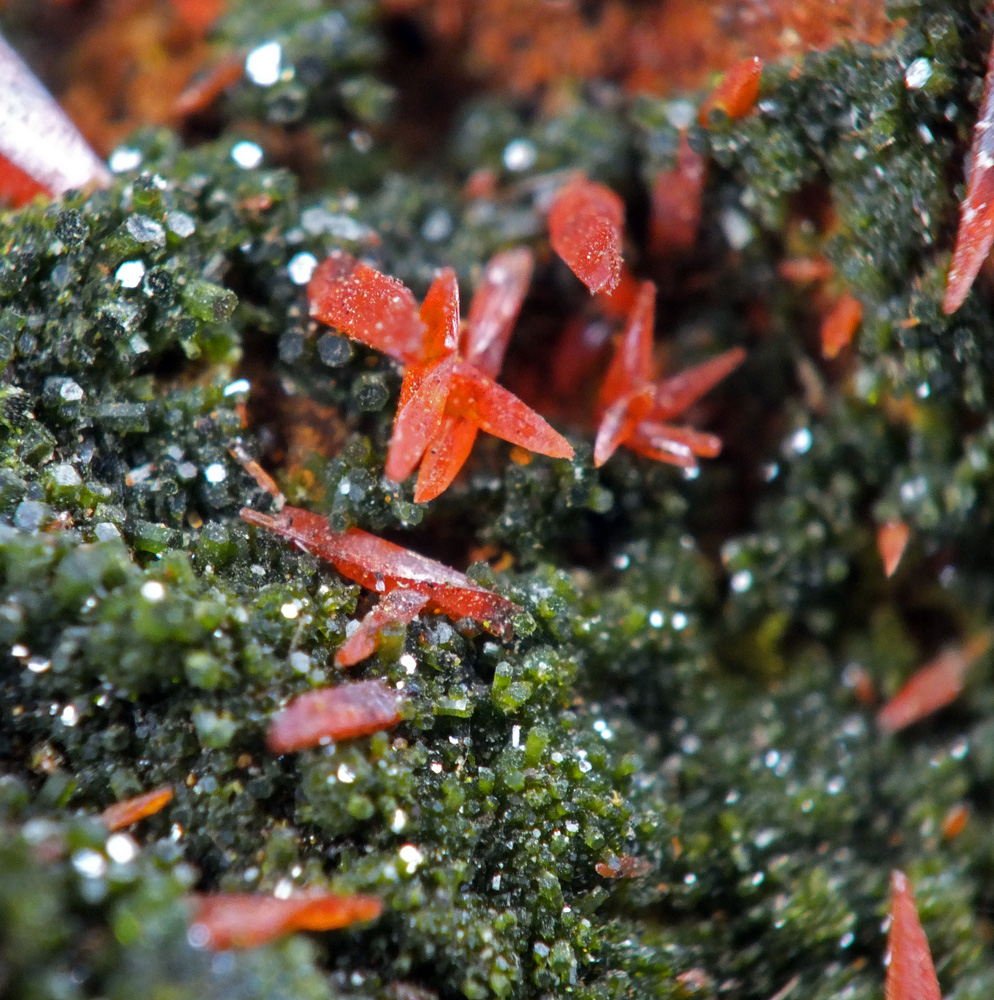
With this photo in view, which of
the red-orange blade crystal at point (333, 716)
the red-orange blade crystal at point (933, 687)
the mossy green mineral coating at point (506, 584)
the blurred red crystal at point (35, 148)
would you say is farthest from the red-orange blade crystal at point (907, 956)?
the blurred red crystal at point (35, 148)

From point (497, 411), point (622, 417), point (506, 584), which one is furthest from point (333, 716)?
point (622, 417)

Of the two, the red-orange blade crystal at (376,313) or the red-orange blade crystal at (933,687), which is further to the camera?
the red-orange blade crystal at (933,687)

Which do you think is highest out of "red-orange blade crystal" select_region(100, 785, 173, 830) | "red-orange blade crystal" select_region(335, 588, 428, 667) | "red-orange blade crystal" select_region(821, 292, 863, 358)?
"red-orange blade crystal" select_region(100, 785, 173, 830)

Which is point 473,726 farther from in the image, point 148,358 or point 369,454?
point 148,358

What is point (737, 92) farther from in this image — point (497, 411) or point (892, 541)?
point (892, 541)

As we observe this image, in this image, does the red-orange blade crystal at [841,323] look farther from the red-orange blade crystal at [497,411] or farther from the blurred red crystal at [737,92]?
the red-orange blade crystal at [497,411]

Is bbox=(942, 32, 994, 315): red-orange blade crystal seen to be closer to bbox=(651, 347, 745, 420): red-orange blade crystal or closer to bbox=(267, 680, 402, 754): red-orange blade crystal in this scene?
bbox=(651, 347, 745, 420): red-orange blade crystal

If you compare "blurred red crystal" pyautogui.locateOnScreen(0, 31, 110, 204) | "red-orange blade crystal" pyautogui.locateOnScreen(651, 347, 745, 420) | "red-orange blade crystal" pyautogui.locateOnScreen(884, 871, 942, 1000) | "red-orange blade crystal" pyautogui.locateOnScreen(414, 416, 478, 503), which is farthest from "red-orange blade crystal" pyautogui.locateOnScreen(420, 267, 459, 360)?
"red-orange blade crystal" pyautogui.locateOnScreen(884, 871, 942, 1000)
